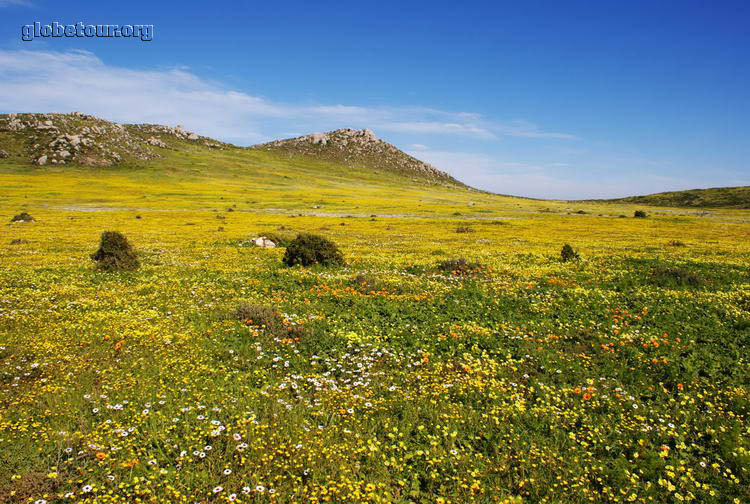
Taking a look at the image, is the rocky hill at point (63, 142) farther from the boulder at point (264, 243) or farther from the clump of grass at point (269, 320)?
the clump of grass at point (269, 320)

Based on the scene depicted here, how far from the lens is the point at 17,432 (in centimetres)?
737

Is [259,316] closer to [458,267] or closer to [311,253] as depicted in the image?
[311,253]

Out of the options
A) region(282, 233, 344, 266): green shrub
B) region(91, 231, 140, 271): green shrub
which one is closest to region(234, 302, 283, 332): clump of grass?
region(282, 233, 344, 266): green shrub

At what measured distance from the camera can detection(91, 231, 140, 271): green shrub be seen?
822 inches

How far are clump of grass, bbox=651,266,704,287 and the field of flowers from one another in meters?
0.25

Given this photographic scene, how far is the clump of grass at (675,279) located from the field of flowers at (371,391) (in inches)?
9.8

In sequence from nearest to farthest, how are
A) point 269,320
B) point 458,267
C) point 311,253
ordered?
Answer: point 269,320 → point 458,267 → point 311,253

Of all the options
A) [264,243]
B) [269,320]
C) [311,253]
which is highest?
[311,253]

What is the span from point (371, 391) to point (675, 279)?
19.1 meters

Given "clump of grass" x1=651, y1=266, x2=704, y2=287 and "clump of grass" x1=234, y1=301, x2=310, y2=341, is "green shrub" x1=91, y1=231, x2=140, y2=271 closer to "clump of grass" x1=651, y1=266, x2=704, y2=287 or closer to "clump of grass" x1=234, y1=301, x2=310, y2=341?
"clump of grass" x1=234, y1=301, x2=310, y2=341

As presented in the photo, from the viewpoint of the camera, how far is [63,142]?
154500 mm

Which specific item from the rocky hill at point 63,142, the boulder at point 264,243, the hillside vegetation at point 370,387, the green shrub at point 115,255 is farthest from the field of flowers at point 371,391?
the rocky hill at point 63,142

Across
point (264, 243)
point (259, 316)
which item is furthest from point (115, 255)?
point (259, 316)

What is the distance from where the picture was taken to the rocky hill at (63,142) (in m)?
148
